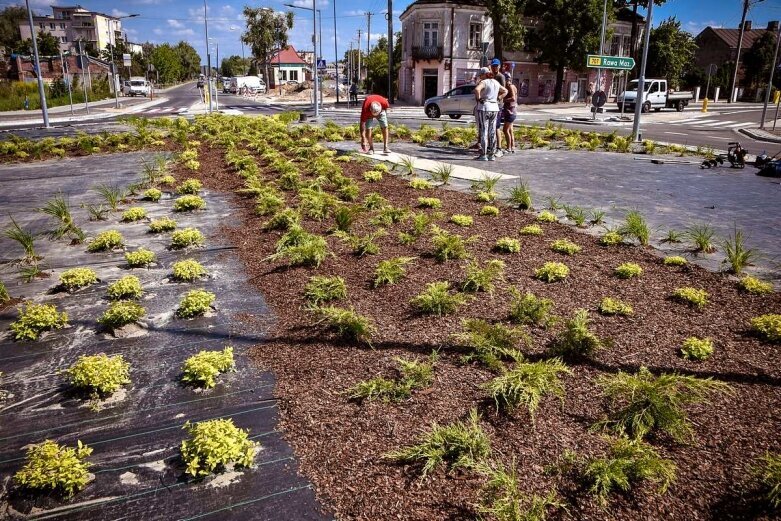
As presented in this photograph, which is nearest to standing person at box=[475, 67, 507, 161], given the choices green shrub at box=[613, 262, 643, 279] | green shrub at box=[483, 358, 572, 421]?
green shrub at box=[613, 262, 643, 279]

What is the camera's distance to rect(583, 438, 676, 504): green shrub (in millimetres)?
2590

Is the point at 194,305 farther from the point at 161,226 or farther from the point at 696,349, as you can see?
the point at 696,349

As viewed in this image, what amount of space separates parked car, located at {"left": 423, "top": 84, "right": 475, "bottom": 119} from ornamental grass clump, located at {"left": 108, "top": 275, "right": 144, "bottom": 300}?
2525 centimetres

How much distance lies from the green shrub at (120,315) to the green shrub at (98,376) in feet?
2.68

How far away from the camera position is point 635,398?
10.5ft

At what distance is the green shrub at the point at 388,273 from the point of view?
523 centimetres

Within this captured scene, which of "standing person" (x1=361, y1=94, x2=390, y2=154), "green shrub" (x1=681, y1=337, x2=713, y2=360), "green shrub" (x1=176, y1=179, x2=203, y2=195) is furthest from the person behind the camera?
"standing person" (x1=361, y1=94, x2=390, y2=154)

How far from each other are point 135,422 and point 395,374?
173 cm

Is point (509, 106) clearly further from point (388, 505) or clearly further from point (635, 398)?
point (388, 505)

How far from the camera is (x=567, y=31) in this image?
4512 centimetres

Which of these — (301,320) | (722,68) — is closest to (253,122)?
(301,320)

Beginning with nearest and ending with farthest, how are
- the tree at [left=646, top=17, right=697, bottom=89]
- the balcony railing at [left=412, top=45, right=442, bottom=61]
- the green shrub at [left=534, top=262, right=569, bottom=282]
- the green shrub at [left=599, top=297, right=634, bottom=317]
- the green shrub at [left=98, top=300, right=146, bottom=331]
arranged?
the green shrub at [left=98, top=300, right=146, bottom=331] < the green shrub at [left=599, top=297, right=634, bottom=317] < the green shrub at [left=534, top=262, right=569, bottom=282] < the balcony railing at [left=412, top=45, right=442, bottom=61] < the tree at [left=646, top=17, right=697, bottom=89]

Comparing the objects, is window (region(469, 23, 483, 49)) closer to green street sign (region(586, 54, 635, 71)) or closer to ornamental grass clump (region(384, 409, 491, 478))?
green street sign (region(586, 54, 635, 71))

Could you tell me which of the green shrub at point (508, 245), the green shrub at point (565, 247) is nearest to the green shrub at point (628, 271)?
the green shrub at point (565, 247)
